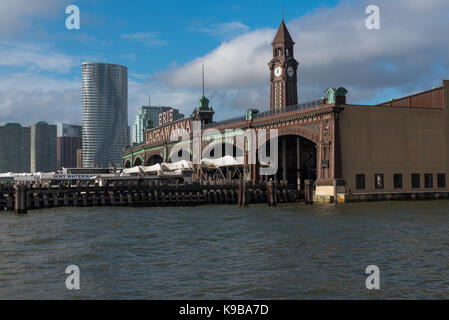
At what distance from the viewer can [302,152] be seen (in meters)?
90.8

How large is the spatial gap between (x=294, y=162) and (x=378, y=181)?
24598 mm

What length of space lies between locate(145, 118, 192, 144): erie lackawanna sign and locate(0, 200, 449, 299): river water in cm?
7120

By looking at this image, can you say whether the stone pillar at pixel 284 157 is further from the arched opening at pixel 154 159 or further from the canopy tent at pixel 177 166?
the arched opening at pixel 154 159

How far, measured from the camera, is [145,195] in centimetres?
6638

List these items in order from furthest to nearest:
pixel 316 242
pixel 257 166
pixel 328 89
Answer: pixel 257 166, pixel 328 89, pixel 316 242

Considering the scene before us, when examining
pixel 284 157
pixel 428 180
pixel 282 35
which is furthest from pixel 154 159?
pixel 428 180

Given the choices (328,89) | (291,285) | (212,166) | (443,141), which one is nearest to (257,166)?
(212,166)

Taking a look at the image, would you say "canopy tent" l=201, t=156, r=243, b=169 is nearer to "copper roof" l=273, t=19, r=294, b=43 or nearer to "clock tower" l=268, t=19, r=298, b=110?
"clock tower" l=268, t=19, r=298, b=110

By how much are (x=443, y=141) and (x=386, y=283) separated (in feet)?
192

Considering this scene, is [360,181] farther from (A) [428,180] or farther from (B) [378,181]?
(A) [428,180]

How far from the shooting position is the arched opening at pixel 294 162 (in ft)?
279

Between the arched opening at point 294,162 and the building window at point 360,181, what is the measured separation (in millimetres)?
17427
